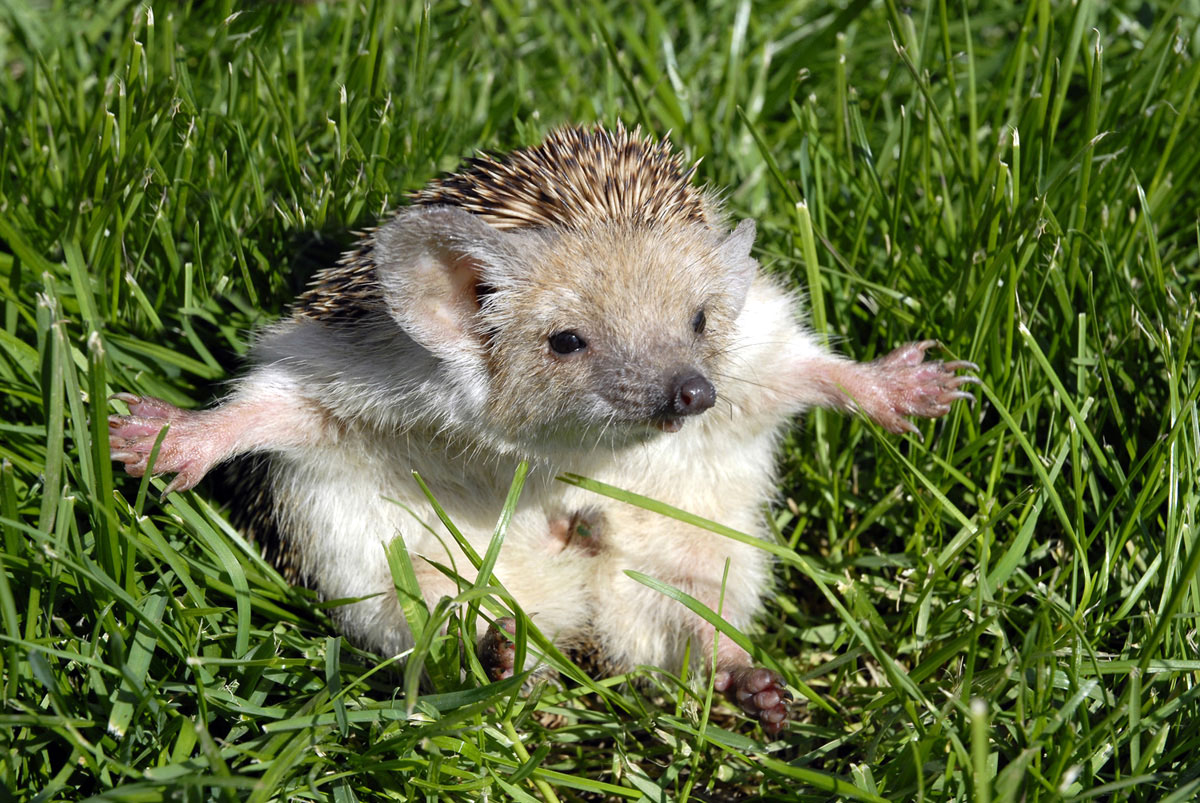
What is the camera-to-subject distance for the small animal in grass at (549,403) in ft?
9.52

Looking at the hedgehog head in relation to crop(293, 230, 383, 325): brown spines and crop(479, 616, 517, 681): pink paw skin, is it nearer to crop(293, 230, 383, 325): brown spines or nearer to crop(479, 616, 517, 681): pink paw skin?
crop(293, 230, 383, 325): brown spines

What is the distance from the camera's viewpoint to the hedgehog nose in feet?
9.09

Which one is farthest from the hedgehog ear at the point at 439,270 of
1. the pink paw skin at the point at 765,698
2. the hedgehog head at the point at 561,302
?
the pink paw skin at the point at 765,698

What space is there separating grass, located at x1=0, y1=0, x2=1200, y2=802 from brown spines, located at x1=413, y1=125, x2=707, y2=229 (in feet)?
1.62

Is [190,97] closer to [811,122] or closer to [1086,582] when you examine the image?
[811,122]

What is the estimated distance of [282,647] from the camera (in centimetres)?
306

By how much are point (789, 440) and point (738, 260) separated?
905 mm

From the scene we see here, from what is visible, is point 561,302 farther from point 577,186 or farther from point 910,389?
point 910,389

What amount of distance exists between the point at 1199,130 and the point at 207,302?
3.61 m

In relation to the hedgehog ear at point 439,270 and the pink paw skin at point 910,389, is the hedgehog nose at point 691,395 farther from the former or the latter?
the pink paw skin at point 910,389

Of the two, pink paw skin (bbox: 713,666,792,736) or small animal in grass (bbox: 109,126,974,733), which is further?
pink paw skin (bbox: 713,666,792,736)

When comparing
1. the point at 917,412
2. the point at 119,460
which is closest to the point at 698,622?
the point at 917,412

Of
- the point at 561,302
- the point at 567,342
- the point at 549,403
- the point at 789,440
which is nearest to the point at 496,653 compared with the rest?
the point at 549,403

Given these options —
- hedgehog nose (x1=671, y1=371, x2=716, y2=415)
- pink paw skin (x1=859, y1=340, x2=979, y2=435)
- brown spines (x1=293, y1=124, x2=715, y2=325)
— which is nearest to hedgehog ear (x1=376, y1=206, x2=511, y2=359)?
brown spines (x1=293, y1=124, x2=715, y2=325)
